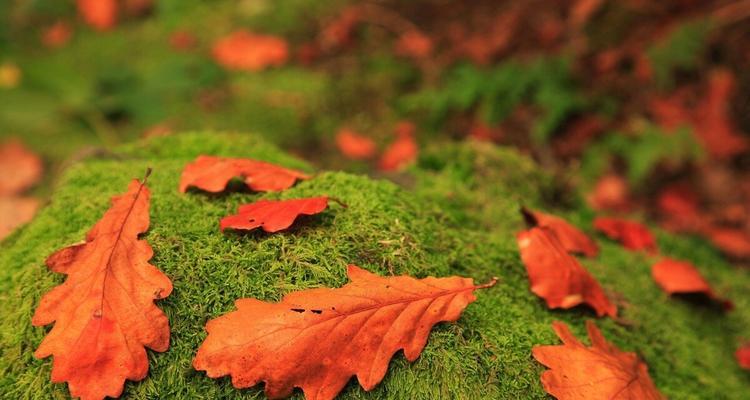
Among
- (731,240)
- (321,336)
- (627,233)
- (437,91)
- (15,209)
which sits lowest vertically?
(15,209)

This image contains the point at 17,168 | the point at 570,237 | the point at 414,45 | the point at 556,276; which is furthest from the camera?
the point at 414,45

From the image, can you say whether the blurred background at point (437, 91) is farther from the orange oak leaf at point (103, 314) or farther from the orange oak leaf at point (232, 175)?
the orange oak leaf at point (103, 314)

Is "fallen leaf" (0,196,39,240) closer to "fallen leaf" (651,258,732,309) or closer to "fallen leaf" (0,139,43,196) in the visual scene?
"fallen leaf" (0,139,43,196)

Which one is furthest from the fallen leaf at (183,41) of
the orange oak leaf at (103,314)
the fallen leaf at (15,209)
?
the orange oak leaf at (103,314)

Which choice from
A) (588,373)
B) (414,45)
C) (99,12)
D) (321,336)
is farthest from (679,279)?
(99,12)

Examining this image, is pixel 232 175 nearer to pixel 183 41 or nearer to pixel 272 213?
pixel 272 213

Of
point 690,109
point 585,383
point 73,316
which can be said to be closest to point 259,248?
point 73,316

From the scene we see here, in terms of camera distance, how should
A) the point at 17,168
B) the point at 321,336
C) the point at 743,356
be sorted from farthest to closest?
the point at 17,168 < the point at 743,356 < the point at 321,336
